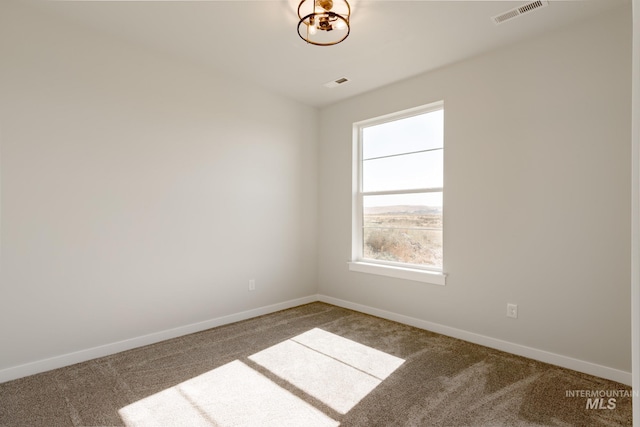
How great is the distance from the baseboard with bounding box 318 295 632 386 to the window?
1.56 ft

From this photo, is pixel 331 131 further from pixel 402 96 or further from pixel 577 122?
pixel 577 122

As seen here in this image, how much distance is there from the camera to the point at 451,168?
131 inches

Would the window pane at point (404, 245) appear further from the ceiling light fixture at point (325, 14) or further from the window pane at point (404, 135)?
the ceiling light fixture at point (325, 14)

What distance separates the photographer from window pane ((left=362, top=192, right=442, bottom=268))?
3551mm

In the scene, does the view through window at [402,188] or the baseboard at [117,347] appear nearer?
the baseboard at [117,347]

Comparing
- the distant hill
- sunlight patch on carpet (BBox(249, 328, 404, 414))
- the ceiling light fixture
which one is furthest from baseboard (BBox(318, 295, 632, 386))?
the ceiling light fixture

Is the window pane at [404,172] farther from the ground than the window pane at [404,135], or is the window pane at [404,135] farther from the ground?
the window pane at [404,135]

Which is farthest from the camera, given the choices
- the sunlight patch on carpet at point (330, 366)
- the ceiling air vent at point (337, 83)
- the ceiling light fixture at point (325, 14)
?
the ceiling air vent at point (337, 83)

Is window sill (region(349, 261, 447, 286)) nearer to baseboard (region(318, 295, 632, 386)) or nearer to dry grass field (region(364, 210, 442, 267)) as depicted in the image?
dry grass field (region(364, 210, 442, 267))

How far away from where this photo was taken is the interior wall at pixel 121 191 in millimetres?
2438

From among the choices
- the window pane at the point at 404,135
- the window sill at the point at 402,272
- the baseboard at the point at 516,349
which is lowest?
the baseboard at the point at 516,349

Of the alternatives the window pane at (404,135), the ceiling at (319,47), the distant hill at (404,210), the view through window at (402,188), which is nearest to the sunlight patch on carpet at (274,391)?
the view through window at (402,188)

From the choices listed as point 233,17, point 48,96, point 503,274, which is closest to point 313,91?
point 233,17

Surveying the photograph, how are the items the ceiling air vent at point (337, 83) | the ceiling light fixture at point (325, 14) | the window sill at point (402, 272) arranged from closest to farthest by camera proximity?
the ceiling light fixture at point (325, 14) → the window sill at point (402, 272) → the ceiling air vent at point (337, 83)
